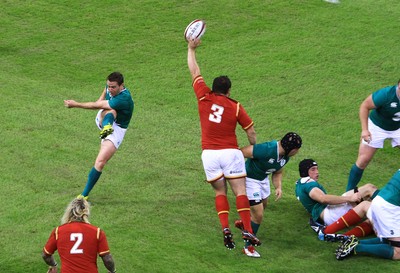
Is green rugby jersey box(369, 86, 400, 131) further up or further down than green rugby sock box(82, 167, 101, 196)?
further up

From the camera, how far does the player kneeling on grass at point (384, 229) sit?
431 inches

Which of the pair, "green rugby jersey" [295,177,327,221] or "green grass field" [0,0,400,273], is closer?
"green grass field" [0,0,400,273]

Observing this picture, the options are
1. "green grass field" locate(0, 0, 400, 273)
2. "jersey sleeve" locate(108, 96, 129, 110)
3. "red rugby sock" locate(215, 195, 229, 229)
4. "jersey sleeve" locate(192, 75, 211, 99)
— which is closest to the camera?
"red rugby sock" locate(215, 195, 229, 229)

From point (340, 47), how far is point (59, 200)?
8.75 meters

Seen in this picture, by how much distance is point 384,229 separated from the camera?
1102 cm

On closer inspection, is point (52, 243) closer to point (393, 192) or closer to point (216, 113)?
point (216, 113)

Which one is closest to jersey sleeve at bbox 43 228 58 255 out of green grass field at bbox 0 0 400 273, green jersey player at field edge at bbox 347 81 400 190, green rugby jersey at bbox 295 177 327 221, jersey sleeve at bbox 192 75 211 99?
green grass field at bbox 0 0 400 273

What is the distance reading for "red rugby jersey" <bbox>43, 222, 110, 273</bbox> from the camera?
9039 mm

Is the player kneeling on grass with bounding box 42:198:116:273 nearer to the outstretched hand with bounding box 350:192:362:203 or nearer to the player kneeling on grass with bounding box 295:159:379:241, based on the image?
the player kneeling on grass with bounding box 295:159:379:241

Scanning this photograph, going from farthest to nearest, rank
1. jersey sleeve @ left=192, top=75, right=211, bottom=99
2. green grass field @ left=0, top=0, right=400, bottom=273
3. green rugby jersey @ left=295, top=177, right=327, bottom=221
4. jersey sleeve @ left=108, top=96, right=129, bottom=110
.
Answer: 1. jersey sleeve @ left=108, top=96, right=129, bottom=110
2. green rugby jersey @ left=295, top=177, right=327, bottom=221
3. green grass field @ left=0, top=0, right=400, bottom=273
4. jersey sleeve @ left=192, top=75, right=211, bottom=99

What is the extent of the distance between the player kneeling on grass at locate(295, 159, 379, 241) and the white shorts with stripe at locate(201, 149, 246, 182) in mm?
1193

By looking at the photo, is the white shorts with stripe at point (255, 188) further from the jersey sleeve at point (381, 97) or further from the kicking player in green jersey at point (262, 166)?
the jersey sleeve at point (381, 97)

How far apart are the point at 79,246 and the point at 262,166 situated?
3384mm

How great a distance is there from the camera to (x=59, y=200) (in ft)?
41.5
